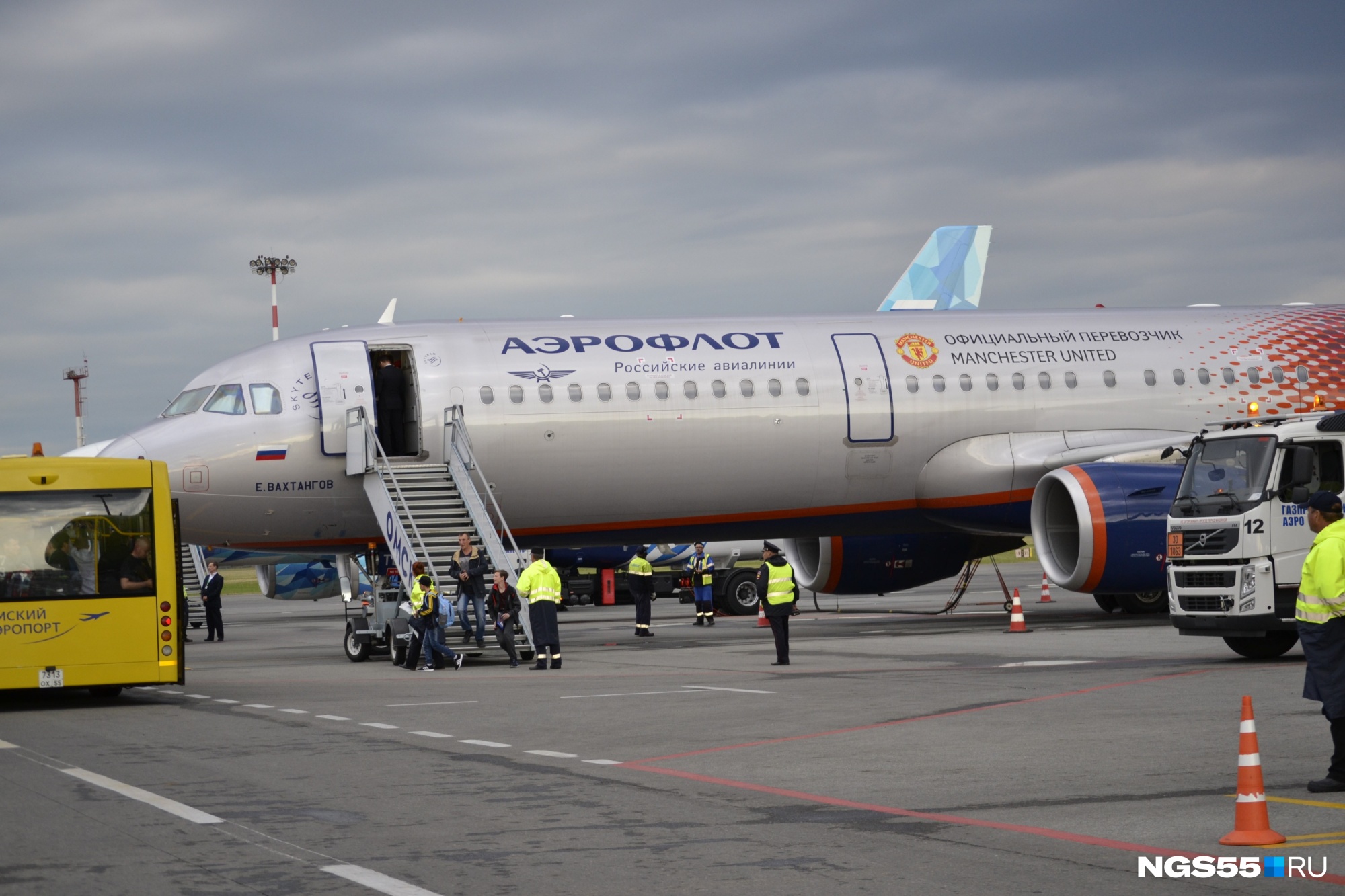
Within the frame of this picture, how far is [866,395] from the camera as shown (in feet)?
85.7

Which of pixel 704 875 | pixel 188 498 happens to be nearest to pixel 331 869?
pixel 704 875

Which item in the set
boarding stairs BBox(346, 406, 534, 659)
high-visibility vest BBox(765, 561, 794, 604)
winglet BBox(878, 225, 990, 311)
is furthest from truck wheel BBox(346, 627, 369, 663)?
winglet BBox(878, 225, 990, 311)

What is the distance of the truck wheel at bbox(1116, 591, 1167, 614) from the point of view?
2914cm

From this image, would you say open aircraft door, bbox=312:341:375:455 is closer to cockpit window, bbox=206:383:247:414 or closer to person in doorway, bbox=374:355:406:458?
person in doorway, bbox=374:355:406:458

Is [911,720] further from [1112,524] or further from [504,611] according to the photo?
[1112,524]

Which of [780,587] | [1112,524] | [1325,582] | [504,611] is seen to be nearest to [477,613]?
[504,611]

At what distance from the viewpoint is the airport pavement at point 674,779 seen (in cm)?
780

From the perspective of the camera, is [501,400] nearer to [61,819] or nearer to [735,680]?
[735,680]

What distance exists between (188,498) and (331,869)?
55.6 feet

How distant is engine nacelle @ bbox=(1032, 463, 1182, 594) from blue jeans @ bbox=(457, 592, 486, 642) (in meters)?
8.74

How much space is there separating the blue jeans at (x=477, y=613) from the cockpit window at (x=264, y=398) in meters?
4.53

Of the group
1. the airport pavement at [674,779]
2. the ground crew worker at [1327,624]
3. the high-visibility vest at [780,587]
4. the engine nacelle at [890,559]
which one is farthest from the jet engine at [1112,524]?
the ground crew worker at [1327,624]

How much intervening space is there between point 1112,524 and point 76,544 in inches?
589

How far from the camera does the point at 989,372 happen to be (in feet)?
88.0
